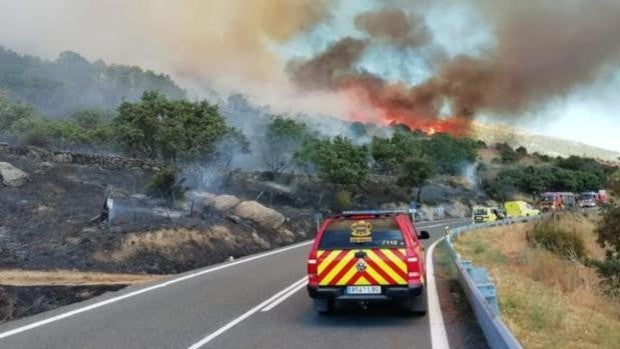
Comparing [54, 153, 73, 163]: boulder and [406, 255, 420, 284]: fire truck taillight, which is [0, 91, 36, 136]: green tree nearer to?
[54, 153, 73, 163]: boulder

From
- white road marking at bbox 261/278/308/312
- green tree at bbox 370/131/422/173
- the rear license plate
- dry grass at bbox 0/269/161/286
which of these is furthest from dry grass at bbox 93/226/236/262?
green tree at bbox 370/131/422/173

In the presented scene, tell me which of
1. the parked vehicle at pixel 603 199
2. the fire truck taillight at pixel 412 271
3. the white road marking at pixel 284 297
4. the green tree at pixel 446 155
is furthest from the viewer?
the green tree at pixel 446 155

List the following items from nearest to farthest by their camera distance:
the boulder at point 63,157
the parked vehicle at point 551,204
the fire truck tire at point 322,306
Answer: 1. the fire truck tire at point 322,306
2. the boulder at point 63,157
3. the parked vehicle at point 551,204

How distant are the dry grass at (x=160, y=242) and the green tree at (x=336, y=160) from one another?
35.7m

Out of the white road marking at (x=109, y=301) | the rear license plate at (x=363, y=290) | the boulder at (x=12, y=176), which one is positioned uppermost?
the boulder at (x=12, y=176)

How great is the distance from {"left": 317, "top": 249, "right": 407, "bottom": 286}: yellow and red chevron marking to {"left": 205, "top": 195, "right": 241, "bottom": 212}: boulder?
25.8m

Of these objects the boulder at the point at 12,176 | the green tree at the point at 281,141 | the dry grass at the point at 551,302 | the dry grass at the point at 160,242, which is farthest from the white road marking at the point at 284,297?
the green tree at the point at 281,141

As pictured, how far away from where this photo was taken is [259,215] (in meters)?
34.2

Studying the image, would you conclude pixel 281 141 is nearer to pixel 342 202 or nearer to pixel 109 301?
pixel 342 202

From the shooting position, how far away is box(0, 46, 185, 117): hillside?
13350 cm

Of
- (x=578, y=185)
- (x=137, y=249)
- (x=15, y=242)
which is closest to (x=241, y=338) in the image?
(x=137, y=249)

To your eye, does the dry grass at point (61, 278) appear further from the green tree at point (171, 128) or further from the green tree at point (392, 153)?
the green tree at point (392, 153)

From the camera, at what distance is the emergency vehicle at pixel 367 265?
9.70 meters

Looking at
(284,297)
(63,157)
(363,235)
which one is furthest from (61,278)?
(63,157)
